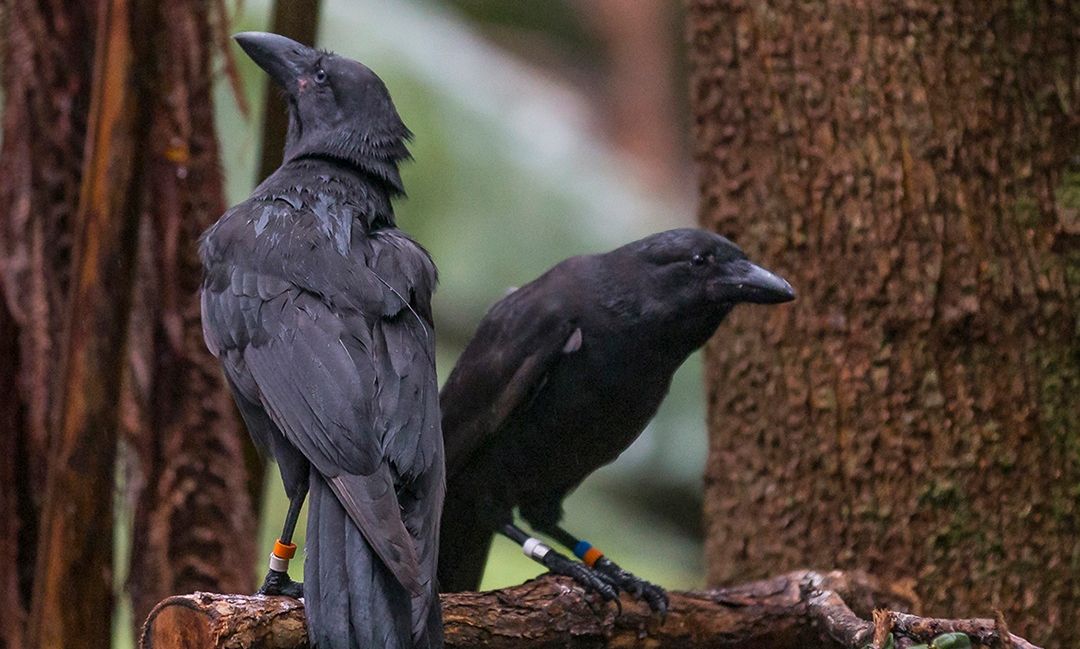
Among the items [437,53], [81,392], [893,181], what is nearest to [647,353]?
[893,181]

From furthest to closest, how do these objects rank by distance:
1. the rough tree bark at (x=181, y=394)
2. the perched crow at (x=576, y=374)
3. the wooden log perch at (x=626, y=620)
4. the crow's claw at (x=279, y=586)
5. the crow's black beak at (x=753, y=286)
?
the rough tree bark at (x=181, y=394) → the perched crow at (x=576, y=374) → the crow's black beak at (x=753, y=286) → the crow's claw at (x=279, y=586) → the wooden log perch at (x=626, y=620)

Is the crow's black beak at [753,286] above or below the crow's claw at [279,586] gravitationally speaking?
above

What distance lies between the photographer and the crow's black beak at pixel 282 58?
139 inches

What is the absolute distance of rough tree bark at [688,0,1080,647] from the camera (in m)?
3.67

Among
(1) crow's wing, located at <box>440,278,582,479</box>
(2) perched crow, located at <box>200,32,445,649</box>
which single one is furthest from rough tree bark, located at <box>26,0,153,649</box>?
(1) crow's wing, located at <box>440,278,582,479</box>

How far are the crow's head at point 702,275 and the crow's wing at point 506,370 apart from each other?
269 millimetres

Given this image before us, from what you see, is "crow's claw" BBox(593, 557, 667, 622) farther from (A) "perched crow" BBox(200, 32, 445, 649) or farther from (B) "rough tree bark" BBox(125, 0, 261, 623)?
(B) "rough tree bark" BBox(125, 0, 261, 623)

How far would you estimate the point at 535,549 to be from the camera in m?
3.54

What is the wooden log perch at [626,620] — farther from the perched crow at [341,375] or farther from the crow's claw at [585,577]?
the perched crow at [341,375]

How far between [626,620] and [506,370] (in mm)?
763

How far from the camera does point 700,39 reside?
4.14 metres

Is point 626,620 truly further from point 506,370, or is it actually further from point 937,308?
point 937,308

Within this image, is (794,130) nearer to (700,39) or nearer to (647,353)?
(700,39)

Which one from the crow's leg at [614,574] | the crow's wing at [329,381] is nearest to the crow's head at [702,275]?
the crow's leg at [614,574]
